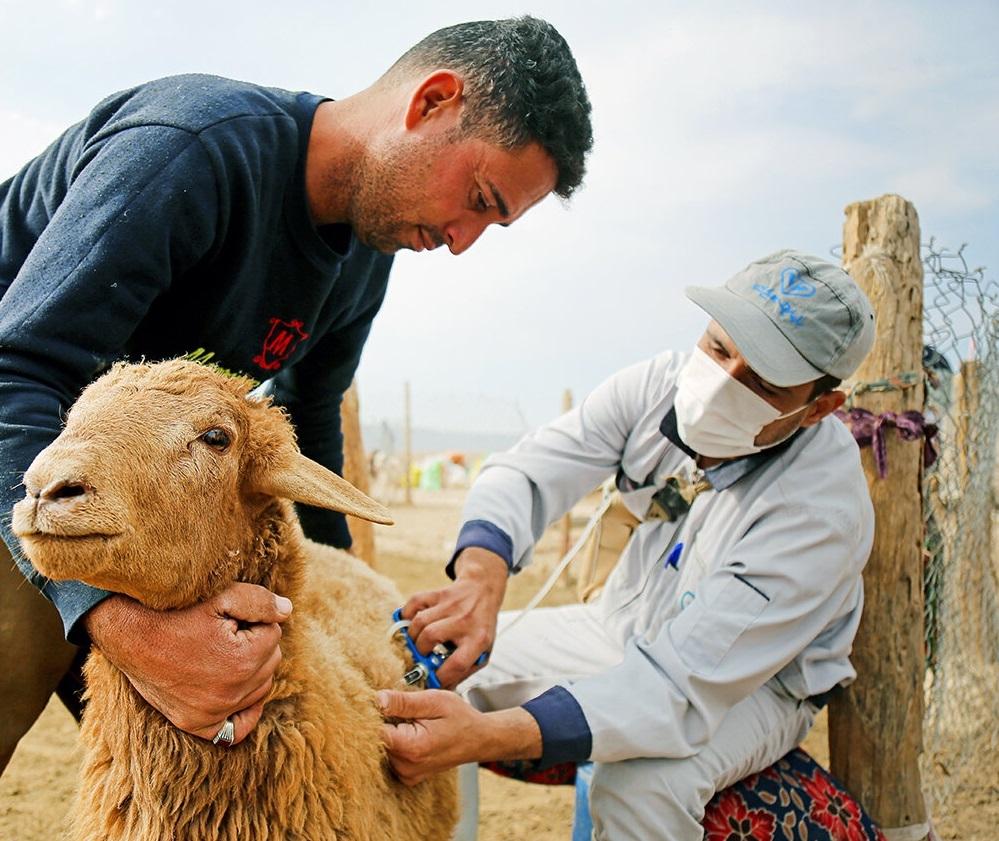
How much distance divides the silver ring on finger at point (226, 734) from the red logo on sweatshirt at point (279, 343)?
1257 mm

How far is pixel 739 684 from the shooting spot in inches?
105

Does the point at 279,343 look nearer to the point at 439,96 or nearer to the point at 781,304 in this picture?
the point at 439,96

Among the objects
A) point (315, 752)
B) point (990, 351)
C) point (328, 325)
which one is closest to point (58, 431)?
point (315, 752)

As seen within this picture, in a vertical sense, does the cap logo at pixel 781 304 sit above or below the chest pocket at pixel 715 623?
above

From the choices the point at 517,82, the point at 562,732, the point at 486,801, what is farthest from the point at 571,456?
the point at 486,801

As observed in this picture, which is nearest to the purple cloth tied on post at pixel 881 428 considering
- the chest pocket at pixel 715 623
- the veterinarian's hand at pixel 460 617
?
the chest pocket at pixel 715 623

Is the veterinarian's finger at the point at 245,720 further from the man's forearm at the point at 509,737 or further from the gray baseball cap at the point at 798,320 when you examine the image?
the gray baseball cap at the point at 798,320

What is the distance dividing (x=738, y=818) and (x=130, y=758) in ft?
6.10

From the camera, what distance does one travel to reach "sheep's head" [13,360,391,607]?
1522 millimetres

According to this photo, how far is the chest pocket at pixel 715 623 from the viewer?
8.65ft

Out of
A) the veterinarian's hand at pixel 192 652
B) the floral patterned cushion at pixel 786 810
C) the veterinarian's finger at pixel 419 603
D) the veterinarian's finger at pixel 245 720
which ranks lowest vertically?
the floral patterned cushion at pixel 786 810

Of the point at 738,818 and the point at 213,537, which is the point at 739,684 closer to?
the point at 738,818

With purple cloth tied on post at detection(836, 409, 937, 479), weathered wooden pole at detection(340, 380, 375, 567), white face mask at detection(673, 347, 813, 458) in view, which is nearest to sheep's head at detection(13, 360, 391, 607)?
white face mask at detection(673, 347, 813, 458)

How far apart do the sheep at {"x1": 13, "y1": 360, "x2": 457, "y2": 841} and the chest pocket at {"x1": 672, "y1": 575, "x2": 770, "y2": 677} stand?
998 millimetres
